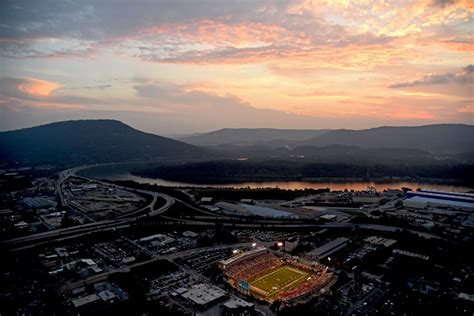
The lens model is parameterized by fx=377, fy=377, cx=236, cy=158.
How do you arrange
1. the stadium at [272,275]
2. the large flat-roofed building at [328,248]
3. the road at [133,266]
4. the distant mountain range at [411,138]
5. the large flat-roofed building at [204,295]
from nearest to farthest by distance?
1. the large flat-roofed building at [204,295]
2. the stadium at [272,275]
3. the road at [133,266]
4. the large flat-roofed building at [328,248]
5. the distant mountain range at [411,138]

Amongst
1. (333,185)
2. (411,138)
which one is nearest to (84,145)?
(333,185)

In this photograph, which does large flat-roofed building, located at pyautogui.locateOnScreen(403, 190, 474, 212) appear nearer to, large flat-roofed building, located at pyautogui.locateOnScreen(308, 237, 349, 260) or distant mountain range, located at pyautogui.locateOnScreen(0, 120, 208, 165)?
large flat-roofed building, located at pyautogui.locateOnScreen(308, 237, 349, 260)

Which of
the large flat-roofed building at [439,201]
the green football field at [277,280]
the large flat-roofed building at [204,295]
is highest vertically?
the large flat-roofed building at [439,201]

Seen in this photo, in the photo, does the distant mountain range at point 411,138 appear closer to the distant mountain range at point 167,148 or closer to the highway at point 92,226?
the distant mountain range at point 167,148

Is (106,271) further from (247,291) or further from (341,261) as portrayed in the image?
(341,261)

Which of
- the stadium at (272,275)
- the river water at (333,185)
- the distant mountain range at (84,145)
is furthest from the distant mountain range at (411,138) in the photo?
the stadium at (272,275)

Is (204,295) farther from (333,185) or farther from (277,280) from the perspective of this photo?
(333,185)

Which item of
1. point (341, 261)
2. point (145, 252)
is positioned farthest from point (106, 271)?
point (341, 261)

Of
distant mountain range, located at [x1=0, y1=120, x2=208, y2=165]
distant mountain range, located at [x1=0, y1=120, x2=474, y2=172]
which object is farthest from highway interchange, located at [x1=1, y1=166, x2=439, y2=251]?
distant mountain range, located at [x1=0, y1=120, x2=208, y2=165]
